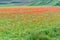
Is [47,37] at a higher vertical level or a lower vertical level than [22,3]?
higher

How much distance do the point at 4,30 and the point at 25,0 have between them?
18.3 meters

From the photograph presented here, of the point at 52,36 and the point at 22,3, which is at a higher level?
the point at 52,36

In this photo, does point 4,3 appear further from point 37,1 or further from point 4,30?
point 4,30

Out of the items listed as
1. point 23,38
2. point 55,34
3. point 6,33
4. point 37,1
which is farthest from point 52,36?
point 37,1

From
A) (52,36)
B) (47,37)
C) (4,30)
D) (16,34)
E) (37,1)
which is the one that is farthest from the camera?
A: (37,1)

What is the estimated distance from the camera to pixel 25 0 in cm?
2423

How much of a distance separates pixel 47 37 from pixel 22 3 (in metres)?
18.9

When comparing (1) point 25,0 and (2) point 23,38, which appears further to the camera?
(1) point 25,0

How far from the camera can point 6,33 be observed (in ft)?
19.7

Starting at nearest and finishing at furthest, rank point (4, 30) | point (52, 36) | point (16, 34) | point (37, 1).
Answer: point (52, 36) → point (16, 34) → point (4, 30) → point (37, 1)

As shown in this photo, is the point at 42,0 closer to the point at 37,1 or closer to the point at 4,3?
the point at 37,1

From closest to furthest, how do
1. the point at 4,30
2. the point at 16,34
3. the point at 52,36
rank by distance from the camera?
the point at 52,36 → the point at 16,34 → the point at 4,30

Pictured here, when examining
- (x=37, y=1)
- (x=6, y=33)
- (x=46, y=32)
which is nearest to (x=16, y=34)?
(x=6, y=33)

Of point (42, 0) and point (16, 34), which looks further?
point (42, 0)
